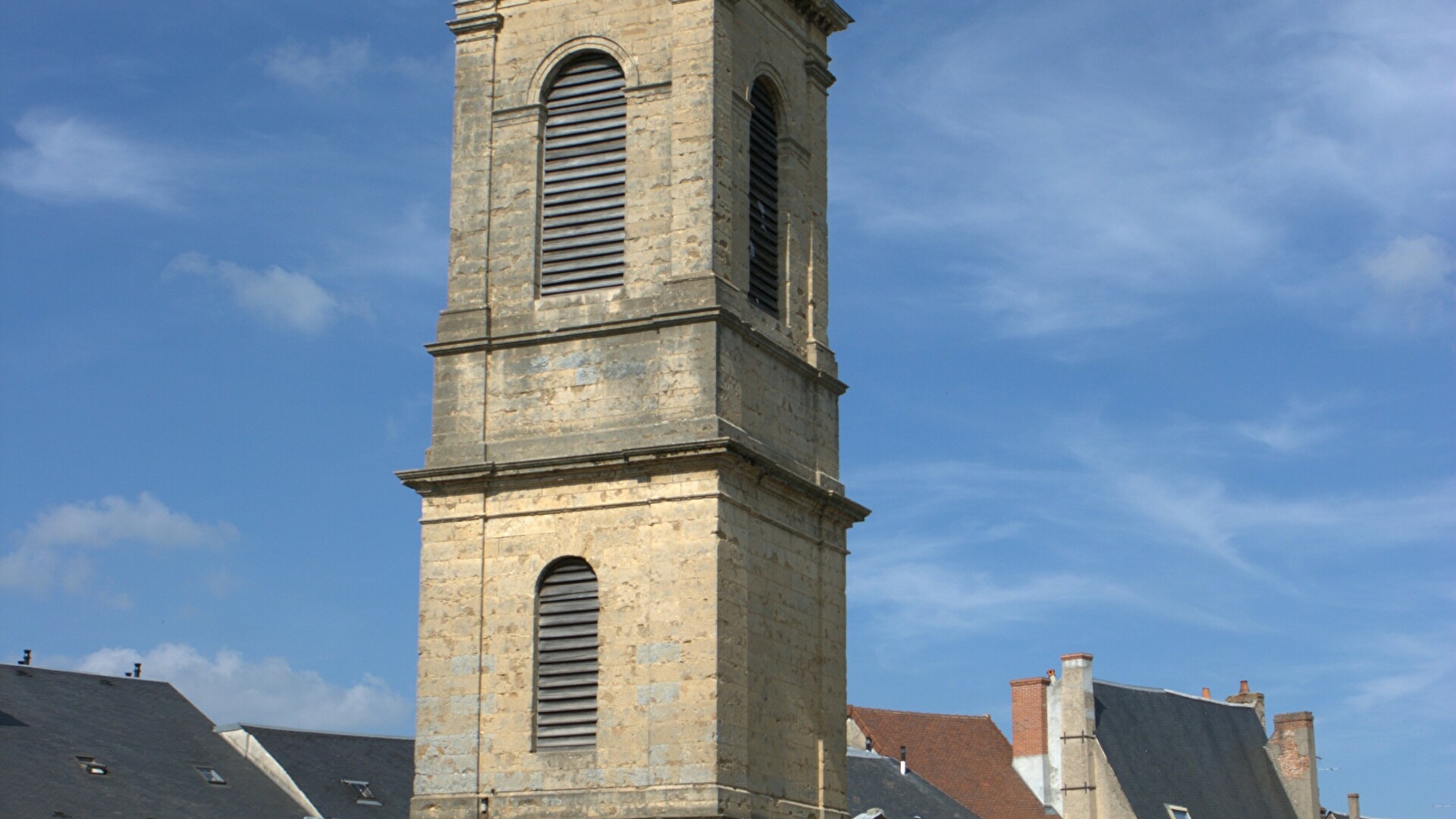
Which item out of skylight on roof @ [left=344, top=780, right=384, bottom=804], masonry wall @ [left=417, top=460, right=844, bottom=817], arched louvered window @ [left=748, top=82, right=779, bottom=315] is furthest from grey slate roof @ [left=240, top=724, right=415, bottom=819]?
arched louvered window @ [left=748, top=82, right=779, bottom=315]

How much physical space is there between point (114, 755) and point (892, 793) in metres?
14.9

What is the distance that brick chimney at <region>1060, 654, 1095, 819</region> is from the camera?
41.7m

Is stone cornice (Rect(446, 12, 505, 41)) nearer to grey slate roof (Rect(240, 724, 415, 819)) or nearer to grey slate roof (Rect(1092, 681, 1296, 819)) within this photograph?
grey slate roof (Rect(240, 724, 415, 819))

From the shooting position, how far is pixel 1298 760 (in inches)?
1868

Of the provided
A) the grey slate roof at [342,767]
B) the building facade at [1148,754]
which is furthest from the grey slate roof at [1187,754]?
the grey slate roof at [342,767]

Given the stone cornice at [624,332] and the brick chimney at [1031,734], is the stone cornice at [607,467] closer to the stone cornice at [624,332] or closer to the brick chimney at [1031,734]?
the stone cornice at [624,332]

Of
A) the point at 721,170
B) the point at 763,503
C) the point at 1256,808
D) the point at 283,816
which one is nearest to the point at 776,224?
the point at 721,170

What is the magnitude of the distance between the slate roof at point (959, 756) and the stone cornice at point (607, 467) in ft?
75.3

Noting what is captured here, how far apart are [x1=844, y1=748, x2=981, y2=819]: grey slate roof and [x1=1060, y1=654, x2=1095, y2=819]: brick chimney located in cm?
274

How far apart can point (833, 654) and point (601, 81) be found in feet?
21.0

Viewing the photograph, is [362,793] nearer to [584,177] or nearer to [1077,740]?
[1077,740]

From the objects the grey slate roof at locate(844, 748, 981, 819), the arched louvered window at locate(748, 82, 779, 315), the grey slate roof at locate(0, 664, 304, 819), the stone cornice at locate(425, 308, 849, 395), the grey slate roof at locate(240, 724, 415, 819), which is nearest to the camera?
the stone cornice at locate(425, 308, 849, 395)

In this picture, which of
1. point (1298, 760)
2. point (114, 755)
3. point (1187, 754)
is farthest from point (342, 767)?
point (1298, 760)

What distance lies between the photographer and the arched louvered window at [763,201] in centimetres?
2014
